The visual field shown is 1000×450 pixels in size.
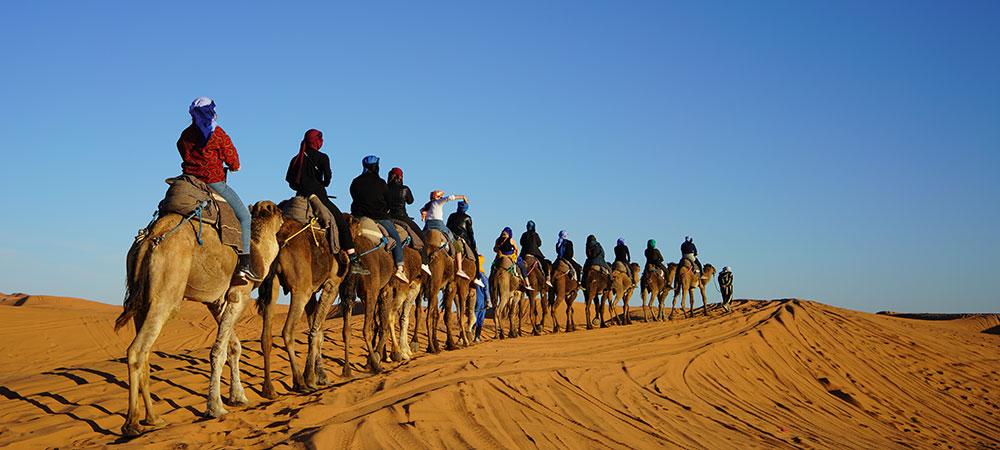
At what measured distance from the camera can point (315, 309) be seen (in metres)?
10.7

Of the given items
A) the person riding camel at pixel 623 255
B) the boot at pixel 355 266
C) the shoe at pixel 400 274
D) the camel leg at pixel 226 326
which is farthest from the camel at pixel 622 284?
the camel leg at pixel 226 326

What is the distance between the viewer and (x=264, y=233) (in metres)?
8.77

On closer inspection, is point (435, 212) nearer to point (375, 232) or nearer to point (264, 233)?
point (375, 232)

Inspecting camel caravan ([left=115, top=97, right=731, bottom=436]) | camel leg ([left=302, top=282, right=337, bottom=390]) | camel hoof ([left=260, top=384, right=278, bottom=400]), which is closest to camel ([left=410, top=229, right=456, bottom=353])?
camel caravan ([left=115, top=97, right=731, bottom=436])

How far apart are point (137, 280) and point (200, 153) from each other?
155 cm

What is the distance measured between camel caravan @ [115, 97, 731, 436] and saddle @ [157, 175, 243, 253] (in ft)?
0.04

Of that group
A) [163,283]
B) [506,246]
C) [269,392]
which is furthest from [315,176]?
[506,246]

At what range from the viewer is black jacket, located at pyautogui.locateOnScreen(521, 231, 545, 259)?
2253 cm

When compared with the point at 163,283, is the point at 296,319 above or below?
below

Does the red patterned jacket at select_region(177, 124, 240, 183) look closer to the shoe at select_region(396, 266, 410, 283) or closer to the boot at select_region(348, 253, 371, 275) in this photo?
the boot at select_region(348, 253, 371, 275)

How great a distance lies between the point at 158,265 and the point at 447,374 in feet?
14.0

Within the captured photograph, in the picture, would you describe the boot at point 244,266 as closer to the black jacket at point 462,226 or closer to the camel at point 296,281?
the camel at point 296,281

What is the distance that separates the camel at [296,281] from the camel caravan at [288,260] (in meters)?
0.01

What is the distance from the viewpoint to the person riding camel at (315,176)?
1012 centimetres
